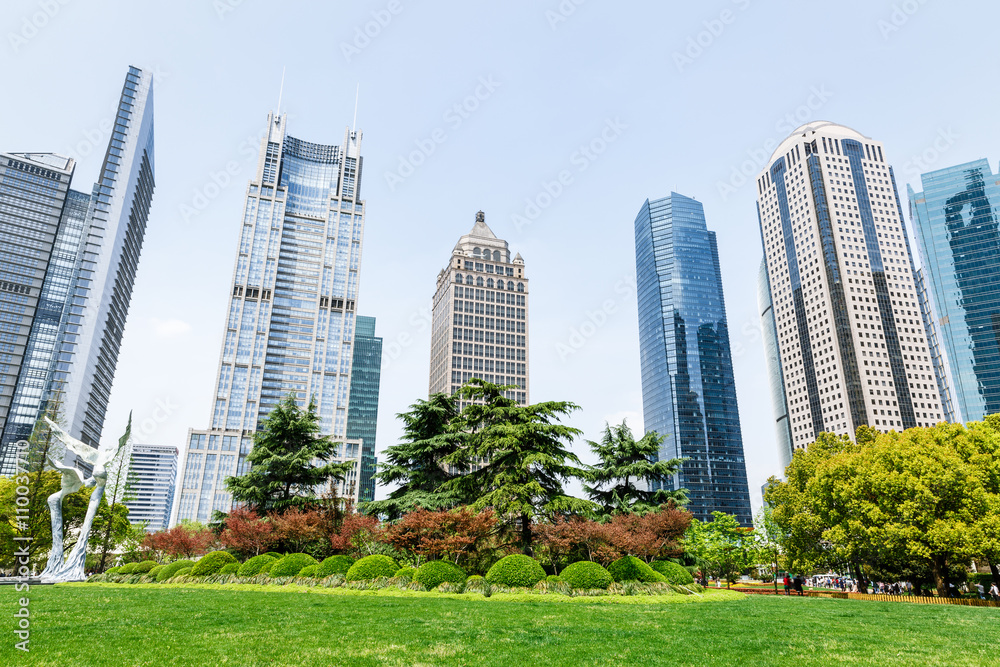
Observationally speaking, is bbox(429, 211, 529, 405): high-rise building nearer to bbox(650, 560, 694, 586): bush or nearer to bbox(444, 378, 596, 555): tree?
bbox(444, 378, 596, 555): tree

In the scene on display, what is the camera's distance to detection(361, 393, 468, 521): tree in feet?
108

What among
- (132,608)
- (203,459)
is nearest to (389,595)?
(132,608)

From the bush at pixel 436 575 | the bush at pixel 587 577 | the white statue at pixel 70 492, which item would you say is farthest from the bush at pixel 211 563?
the bush at pixel 587 577

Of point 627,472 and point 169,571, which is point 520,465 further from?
point 169,571

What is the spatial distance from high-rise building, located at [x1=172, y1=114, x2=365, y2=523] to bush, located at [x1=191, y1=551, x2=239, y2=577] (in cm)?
9638

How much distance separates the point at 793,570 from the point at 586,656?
33.8m

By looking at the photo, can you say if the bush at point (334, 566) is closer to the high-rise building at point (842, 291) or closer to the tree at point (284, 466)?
the tree at point (284, 466)

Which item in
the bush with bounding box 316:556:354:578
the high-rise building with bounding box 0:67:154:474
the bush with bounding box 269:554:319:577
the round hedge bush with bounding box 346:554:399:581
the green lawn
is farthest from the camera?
the high-rise building with bounding box 0:67:154:474

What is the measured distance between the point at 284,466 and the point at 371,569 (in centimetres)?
1312

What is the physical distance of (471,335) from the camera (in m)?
130

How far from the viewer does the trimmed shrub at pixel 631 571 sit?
81.7 feet

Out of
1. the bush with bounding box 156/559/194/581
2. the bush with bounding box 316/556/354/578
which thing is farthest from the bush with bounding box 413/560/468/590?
the bush with bounding box 156/559/194/581

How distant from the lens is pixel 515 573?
23859mm

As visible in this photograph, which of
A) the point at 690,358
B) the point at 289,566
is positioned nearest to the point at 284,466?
the point at 289,566
